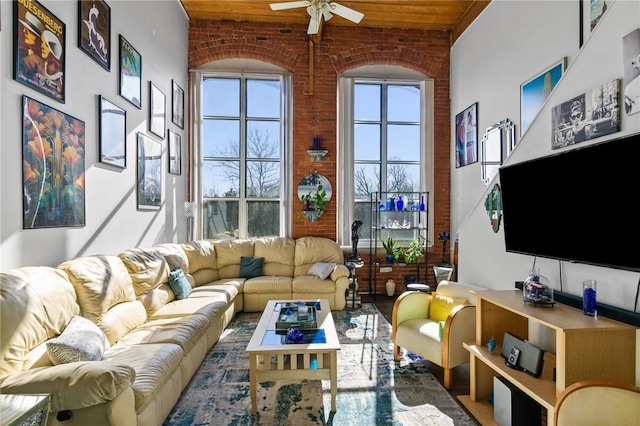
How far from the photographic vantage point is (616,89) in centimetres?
177

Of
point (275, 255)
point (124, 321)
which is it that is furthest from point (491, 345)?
point (275, 255)

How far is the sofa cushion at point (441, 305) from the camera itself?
2.93m

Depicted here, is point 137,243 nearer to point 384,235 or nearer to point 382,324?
point 382,324

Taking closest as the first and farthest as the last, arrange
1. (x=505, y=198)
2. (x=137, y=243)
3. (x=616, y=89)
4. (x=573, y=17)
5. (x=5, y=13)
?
(x=616, y=89) → (x=5, y=13) → (x=505, y=198) → (x=573, y=17) → (x=137, y=243)

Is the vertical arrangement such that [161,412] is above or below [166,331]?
below

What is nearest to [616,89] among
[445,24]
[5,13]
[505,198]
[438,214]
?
[505,198]

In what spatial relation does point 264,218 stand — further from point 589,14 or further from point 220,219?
point 589,14

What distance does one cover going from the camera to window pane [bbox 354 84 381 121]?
575 cm

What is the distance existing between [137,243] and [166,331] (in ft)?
→ 5.00

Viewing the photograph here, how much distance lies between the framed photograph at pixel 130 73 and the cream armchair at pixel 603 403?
4187 millimetres

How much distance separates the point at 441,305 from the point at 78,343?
274cm

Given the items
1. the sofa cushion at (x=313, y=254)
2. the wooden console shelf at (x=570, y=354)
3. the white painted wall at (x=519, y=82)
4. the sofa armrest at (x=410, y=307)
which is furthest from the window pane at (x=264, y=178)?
the wooden console shelf at (x=570, y=354)

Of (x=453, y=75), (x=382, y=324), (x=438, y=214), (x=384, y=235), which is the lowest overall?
(x=382, y=324)

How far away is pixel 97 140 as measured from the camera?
2990 millimetres
